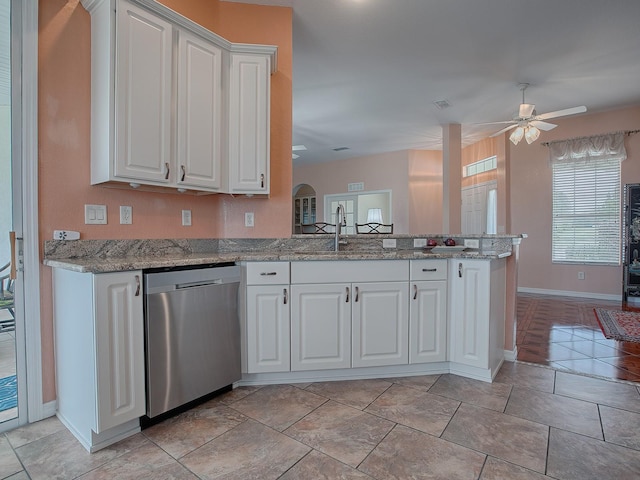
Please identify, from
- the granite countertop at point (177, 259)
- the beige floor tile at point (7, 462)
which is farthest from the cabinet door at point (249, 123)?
the beige floor tile at point (7, 462)

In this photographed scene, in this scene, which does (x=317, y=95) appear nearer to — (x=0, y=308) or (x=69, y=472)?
(x=0, y=308)

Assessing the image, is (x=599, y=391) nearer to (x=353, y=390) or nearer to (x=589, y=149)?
(x=353, y=390)

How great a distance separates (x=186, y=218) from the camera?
101 inches

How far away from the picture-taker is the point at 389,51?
11.9 ft

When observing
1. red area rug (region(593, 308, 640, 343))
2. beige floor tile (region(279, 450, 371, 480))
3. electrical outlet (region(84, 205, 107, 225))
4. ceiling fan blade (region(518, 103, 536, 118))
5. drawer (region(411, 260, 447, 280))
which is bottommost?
beige floor tile (region(279, 450, 371, 480))

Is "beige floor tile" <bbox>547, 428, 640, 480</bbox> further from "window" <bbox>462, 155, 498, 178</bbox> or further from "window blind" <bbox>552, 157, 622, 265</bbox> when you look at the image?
"window" <bbox>462, 155, 498, 178</bbox>

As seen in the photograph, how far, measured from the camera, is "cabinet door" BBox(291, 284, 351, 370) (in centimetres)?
229

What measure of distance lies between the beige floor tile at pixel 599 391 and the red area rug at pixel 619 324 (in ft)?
4.38

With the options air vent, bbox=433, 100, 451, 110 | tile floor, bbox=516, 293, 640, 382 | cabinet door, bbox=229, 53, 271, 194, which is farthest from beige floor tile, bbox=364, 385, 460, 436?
air vent, bbox=433, 100, 451, 110

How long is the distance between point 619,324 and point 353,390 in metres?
3.49

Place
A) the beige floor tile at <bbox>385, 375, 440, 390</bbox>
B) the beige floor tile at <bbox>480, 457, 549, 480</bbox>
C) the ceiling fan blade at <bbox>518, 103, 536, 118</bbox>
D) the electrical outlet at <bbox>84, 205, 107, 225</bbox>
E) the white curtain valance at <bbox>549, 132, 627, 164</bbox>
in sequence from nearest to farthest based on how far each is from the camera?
the beige floor tile at <bbox>480, 457, 549, 480</bbox>, the electrical outlet at <bbox>84, 205, 107, 225</bbox>, the beige floor tile at <bbox>385, 375, 440, 390</bbox>, the ceiling fan blade at <bbox>518, 103, 536, 118</bbox>, the white curtain valance at <bbox>549, 132, 627, 164</bbox>

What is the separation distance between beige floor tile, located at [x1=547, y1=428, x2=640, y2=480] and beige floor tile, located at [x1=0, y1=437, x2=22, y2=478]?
7.49 feet

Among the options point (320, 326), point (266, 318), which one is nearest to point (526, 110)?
point (320, 326)

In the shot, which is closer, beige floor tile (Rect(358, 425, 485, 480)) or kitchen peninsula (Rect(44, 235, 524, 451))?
beige floor tile (Rect(358, 425, 485, 480))
